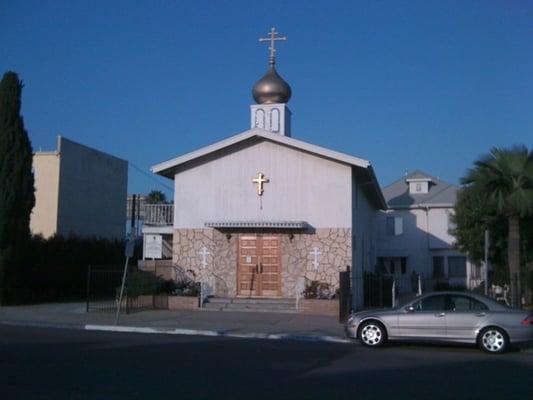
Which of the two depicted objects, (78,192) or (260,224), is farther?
(78,192)

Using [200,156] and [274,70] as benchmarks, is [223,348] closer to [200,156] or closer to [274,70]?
[200,156]

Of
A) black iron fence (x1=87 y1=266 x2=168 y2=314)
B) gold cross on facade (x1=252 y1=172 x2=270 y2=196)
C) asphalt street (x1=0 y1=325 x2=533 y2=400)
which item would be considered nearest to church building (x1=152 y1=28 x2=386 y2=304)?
gold cross on facade (x1=252 y1=172 x2=270 y2=196)

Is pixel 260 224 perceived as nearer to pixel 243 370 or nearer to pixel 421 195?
pixel 243 370

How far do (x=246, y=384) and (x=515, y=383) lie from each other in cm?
432

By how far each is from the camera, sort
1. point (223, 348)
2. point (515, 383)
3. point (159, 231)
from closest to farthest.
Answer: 1. point (515, 383)
2. point (223, 348)
3. point (159, 231)

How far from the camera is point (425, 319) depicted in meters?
16.5

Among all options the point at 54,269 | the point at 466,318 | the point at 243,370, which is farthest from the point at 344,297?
the point at 54,269

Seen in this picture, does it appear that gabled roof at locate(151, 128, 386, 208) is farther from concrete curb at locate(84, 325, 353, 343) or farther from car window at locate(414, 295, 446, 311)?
car window at locate(414, 295, 446, 311)

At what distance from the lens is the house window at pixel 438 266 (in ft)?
144

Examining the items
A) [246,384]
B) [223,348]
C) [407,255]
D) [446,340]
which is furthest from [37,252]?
[407,255]

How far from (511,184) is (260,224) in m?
8.55

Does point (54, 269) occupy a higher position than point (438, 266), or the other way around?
point (438, 266)

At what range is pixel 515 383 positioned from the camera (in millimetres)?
11867

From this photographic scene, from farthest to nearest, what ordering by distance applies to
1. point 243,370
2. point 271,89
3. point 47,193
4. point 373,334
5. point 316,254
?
point 47,193 < point 271,89 < point 316,254 < point 373,334 < point 243,370
